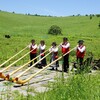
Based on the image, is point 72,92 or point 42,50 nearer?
point 72,92

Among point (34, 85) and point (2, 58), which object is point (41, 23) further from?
point (34, 85)

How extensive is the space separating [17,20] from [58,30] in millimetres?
28639

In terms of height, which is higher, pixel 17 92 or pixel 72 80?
pixel 72 80

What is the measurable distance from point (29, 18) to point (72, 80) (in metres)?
90.7

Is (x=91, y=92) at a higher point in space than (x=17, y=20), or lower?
lower

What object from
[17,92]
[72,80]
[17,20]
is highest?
[17,20]

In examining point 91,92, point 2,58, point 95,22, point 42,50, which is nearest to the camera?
point 91,92

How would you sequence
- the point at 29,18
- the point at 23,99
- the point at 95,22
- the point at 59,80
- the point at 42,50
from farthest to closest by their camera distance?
the point at 29,18, the point at 95,22, the point at 42,50, the point at 59,80, the point at 23,99

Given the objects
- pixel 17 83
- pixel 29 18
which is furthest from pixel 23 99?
pixel 29 18

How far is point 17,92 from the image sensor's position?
39.3 feet

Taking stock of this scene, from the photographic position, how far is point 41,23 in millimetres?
91812

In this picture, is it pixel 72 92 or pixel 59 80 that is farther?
pixel 59 80

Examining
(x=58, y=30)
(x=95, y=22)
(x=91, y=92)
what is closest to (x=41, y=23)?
(x=95, y=22)

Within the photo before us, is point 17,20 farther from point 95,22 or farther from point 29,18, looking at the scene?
point 95,22
